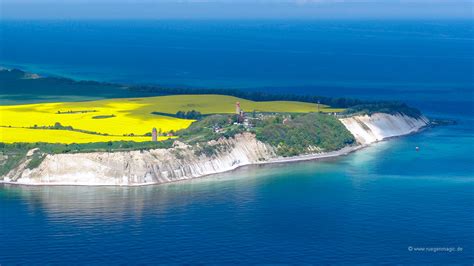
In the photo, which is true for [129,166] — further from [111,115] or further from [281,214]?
[111,115]

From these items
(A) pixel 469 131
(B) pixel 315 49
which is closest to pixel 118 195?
(A) pixel 469 131

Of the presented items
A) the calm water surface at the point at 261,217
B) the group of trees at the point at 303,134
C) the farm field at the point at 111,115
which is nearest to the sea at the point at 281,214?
the calm water surface at the point at 261,217

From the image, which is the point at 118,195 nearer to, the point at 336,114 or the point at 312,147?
the point at 312,147

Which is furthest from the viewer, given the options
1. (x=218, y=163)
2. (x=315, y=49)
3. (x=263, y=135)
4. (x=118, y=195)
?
(x=315, y=49)

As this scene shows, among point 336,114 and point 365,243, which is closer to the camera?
point 365,243

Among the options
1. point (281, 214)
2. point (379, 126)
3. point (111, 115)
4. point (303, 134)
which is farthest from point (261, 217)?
point (111, 115)

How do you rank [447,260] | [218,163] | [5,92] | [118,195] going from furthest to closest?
[5,92] < [218,163] < [118,195] < [447,260]
